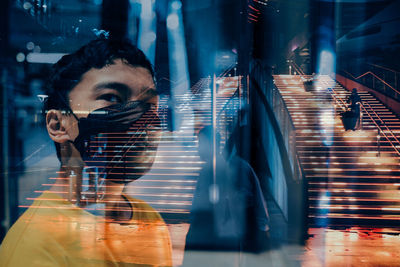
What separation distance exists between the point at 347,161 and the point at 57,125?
15.7ft

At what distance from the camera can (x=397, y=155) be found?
470 cm

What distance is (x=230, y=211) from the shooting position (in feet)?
10.7

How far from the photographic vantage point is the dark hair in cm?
96

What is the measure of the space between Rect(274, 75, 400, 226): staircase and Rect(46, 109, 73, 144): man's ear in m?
3.53

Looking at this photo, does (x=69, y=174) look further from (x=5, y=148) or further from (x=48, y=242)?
(x=5, y=148)

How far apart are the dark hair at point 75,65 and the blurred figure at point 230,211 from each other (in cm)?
227

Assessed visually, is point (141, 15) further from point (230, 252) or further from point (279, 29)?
point (230, 252)

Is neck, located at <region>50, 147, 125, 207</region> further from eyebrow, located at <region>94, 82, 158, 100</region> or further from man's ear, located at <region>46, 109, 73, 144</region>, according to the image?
eyebrow, located at <region>94, 82, 158, 100</region>

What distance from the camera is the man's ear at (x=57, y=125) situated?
0.99 m

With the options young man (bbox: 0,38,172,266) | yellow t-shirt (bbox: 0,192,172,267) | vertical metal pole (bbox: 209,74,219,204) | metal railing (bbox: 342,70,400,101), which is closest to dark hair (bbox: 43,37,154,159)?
young man (bbox: 0,38,172,266)

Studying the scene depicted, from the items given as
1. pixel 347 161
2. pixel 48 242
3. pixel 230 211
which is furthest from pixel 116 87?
pixel 347 161

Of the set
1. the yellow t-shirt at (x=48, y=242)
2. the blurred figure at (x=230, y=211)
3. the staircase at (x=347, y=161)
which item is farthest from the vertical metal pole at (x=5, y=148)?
the staircase at (x=347, y=161)

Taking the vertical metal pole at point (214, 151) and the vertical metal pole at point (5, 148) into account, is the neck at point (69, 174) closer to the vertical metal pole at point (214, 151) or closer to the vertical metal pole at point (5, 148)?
the vertical metal pole at point (5, 148)

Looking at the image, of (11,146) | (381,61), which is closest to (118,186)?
(11,146)
